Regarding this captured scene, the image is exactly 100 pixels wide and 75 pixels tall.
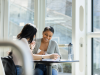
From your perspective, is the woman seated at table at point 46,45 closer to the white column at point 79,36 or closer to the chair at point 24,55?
the white column at point 79,36

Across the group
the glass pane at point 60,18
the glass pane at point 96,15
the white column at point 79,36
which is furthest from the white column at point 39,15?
the glass pane at point 96,15

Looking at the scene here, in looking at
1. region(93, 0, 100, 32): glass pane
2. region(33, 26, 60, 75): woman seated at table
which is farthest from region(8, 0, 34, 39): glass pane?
region(93, 0, 100, 32): glass pane

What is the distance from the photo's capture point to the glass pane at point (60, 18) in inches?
130

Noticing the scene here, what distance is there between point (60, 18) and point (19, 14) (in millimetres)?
1054

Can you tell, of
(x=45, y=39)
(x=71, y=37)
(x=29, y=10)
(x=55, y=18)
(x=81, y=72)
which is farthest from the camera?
(x=29, y=10)

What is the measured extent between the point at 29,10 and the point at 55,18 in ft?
2.24

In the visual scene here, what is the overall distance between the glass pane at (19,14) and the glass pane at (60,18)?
42 cm

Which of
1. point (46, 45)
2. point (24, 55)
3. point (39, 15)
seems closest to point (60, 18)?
point (39, 15)

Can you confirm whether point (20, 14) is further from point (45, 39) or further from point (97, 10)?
point (97, 10)

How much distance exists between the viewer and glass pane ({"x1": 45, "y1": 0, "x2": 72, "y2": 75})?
10.8ft

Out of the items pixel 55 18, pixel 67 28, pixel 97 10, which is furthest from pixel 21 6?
pixel 97 10

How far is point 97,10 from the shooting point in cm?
317

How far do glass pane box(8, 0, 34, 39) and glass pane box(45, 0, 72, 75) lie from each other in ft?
1.39

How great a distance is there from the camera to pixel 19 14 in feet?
12.5
